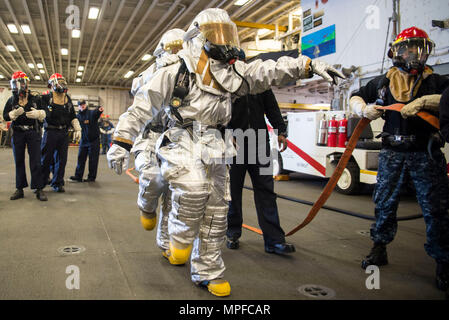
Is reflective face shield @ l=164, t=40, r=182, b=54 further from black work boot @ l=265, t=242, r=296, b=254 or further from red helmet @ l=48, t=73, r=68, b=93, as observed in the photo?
red helmet @ l=48, t=73, r=68, b=93

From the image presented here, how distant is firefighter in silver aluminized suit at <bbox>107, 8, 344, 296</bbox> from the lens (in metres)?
2.30

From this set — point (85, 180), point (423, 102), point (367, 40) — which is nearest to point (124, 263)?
point (423, 102)

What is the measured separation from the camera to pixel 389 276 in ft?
9.12

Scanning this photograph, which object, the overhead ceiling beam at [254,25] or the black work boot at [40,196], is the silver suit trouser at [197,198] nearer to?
the black work boot at [40,196]

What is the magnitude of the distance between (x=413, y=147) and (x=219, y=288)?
5.68 feet

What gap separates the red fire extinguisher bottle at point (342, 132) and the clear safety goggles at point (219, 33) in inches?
185

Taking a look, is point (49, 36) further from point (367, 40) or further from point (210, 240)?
point (210, 240)

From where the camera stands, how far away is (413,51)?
2.66m

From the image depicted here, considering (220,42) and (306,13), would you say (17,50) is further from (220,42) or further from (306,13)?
(220,42)

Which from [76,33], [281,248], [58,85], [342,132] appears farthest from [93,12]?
[281,248]
